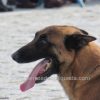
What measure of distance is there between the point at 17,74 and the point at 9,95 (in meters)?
1.28

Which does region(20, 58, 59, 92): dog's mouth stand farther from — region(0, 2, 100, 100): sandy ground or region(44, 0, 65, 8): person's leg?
region(44, 0, 65, 8): person's leg

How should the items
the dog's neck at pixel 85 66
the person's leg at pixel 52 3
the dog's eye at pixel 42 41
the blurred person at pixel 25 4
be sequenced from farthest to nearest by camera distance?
the person's leg at pixel 52 3 → the blurred person at pixel 25 4 → the dog's eye at pixel 42 41 → the dog's neck at pixel 85 66

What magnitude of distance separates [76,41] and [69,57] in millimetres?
185

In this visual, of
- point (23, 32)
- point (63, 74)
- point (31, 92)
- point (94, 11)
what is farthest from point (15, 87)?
point (94, 11)

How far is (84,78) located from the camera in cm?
571

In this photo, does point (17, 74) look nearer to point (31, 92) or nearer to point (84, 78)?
point (31, 92)

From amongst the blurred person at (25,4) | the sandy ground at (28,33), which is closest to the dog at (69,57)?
the sandy ground at (28,33)

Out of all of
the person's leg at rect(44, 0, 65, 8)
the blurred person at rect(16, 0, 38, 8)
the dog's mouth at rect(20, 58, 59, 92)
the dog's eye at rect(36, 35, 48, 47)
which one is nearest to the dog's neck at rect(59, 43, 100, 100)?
the dog's mouth at rect(20, 58, 59, 92)

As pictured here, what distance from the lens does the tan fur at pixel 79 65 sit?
18.6 ft

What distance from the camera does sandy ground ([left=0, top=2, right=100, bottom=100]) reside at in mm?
8102

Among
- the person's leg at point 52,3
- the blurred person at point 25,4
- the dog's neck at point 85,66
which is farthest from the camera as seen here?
the person's leg at point 52,3

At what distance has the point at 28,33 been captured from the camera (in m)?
13.6

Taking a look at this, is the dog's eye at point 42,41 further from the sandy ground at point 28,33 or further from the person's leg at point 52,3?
the person's leg at point 52,3

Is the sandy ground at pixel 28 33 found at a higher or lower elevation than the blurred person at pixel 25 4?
higher
